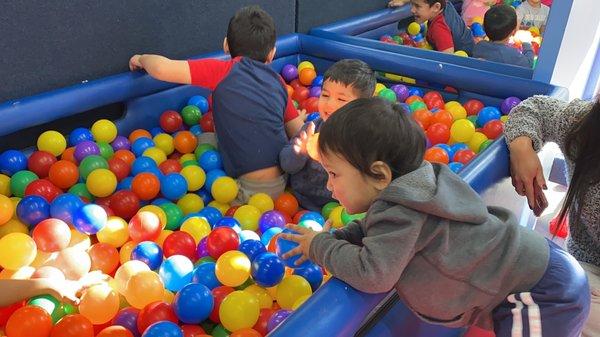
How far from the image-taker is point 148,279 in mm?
1200

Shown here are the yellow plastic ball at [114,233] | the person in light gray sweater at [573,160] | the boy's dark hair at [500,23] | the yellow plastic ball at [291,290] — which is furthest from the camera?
the boy's dark hair at [500,23]

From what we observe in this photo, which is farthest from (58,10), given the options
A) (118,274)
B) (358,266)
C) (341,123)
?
(358,266)

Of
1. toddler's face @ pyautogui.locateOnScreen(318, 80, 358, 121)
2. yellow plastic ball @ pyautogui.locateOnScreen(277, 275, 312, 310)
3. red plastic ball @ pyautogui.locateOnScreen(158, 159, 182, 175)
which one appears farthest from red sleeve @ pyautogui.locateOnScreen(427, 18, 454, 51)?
yellow plastic ball @ pyautogui.locateOnScreen(277, 275, 312, 310)

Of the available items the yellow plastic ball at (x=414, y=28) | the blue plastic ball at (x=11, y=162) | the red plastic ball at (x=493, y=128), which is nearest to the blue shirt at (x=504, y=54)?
the red plastic ball at (x=493, y=128)

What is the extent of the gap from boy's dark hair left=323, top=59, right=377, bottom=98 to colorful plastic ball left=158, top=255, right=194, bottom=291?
70cm

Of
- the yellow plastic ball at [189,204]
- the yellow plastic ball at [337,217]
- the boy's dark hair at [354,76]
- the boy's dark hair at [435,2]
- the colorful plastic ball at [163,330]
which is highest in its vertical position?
the boy's dark hair at [435,2]

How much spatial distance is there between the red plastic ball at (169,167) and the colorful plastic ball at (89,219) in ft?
1.22

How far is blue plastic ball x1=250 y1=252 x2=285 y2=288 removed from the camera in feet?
3.92

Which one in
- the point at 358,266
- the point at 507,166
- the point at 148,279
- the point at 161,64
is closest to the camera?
the point at 358,266

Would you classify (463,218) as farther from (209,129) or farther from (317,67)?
(317,67)

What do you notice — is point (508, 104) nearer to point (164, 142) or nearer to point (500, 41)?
point (500, 41)

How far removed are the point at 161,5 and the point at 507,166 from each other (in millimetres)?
1360

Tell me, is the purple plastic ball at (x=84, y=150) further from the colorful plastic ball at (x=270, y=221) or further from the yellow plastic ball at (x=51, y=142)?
the colorful plastic ball at (x=270, y=221)

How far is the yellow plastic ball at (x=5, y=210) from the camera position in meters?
1.42
